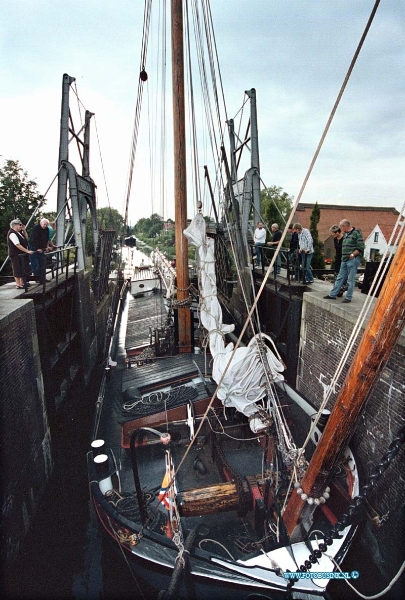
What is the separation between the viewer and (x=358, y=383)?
9.51 feet

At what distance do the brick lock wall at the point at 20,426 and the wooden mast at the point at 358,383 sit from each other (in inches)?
161

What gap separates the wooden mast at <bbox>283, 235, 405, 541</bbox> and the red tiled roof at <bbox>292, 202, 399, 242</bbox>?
36.4 meters

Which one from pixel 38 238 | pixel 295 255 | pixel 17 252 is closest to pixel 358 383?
pixel 295 255

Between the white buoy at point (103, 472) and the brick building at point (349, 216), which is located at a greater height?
the brick building at point (349, 216)

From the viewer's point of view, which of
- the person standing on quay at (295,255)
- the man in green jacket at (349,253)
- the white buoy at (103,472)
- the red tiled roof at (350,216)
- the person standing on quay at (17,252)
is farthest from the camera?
the red tiled roof at (350,216)

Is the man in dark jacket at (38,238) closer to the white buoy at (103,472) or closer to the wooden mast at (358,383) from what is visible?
the white buoy at (103,472)

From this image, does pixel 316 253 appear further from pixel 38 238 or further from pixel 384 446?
pixel 384 446

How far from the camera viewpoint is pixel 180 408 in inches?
211

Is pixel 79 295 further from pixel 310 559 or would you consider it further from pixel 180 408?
pixel 310 559

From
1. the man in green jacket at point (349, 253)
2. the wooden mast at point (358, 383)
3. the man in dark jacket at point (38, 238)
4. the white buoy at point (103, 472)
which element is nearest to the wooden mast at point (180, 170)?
the man in dark jacket at point (38, 238)

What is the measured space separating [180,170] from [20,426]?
20.1 feet

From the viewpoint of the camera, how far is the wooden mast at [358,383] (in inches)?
101

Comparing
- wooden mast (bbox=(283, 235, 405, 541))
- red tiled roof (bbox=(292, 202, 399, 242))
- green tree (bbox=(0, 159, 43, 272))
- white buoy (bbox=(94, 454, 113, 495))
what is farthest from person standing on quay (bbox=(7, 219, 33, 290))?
red tiled roof (bbox=(292, 202, 399, 242))

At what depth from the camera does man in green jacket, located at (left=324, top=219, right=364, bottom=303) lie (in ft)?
18.9
